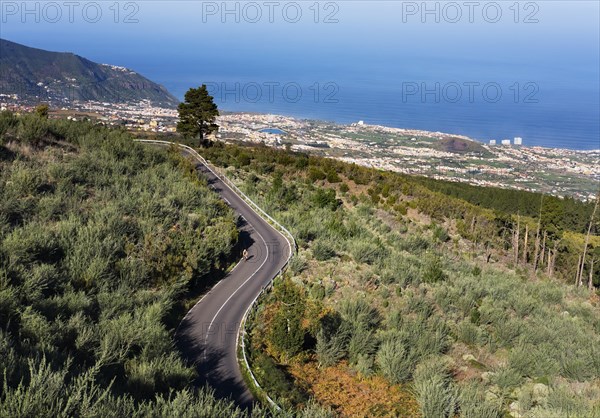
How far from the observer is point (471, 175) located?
3386 inches

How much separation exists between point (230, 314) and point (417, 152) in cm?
8879

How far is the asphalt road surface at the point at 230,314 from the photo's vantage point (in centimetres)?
1265

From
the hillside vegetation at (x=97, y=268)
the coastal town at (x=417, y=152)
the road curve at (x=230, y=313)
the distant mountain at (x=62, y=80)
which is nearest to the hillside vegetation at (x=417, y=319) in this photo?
the road curve at (x=230, y=313)

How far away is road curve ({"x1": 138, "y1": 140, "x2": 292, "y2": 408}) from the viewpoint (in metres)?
12.7

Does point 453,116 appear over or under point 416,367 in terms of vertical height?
over

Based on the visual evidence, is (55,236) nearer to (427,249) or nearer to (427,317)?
(427,317)

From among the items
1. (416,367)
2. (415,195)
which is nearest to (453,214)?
(415,195)

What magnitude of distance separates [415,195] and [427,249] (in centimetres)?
1191

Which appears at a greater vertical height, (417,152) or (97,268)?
(417,152)

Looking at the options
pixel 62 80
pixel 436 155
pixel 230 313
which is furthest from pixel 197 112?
pixel 436 155

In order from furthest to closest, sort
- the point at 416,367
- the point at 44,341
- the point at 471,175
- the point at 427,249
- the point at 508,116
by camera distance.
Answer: the point at 508,116 < the point at 471,175 < the point at 427,249 < the point at 416,367 < the point at 44,341

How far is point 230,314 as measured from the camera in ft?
54.0

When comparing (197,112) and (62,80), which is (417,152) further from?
(62,80)

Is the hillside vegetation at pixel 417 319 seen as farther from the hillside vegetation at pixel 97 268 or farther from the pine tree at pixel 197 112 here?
the pine tree at pixel 197 112
